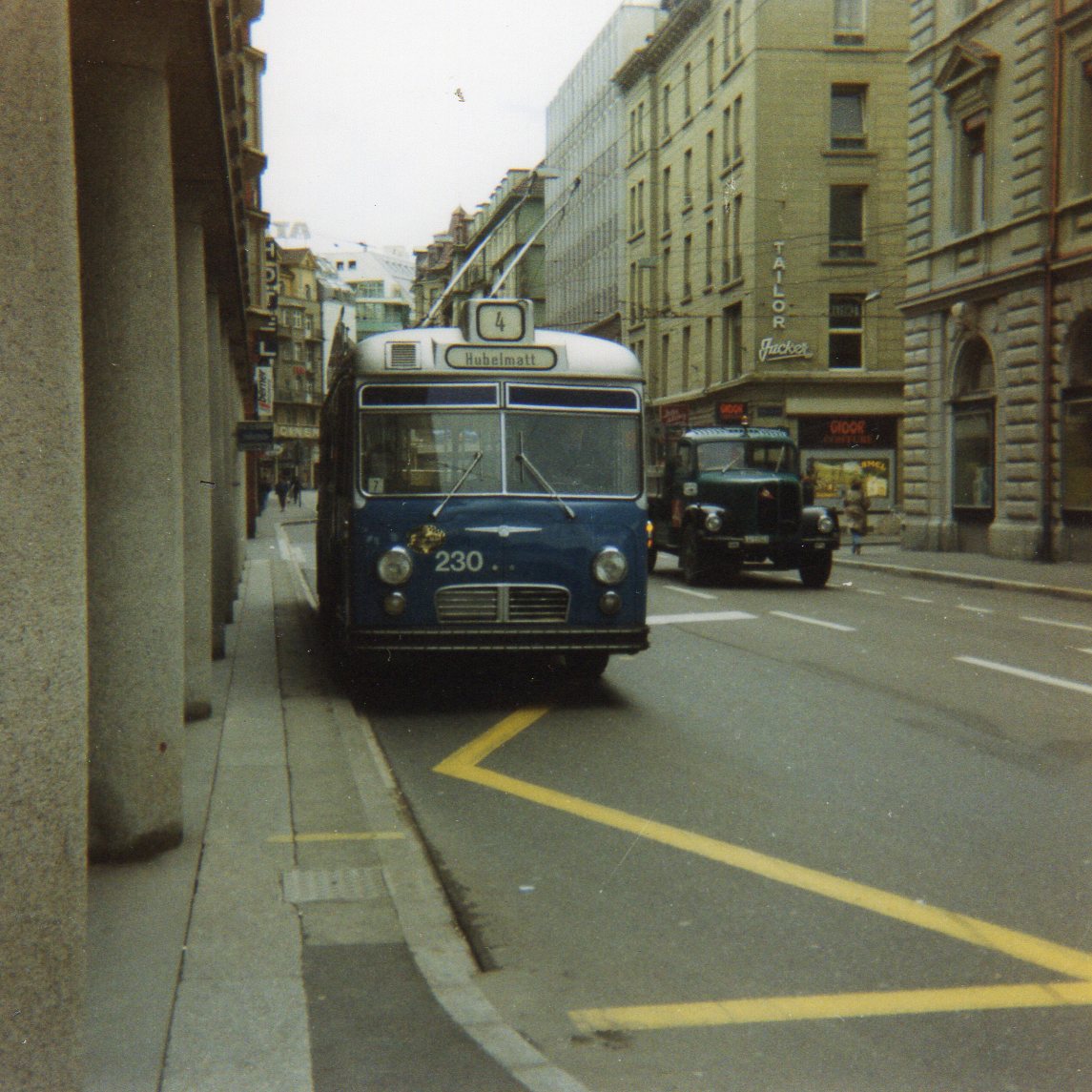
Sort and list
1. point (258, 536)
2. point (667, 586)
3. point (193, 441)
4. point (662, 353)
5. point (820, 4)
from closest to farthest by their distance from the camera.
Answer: point (193, 441) < point (667, 586) < point (258, 536) < point (820, 4) < point (662, 353)

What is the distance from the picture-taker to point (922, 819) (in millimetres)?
6602

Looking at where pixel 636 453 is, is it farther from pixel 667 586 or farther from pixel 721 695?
pixel 667 586

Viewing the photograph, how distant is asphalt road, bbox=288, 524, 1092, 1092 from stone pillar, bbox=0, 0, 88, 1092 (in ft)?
4.95

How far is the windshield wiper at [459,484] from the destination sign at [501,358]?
657 millimetres

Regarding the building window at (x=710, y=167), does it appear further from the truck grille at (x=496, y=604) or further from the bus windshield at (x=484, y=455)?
the truck grille at (x=496, y=604)

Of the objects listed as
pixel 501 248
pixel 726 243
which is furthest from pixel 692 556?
pixel 501 248

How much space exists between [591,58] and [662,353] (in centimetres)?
1529

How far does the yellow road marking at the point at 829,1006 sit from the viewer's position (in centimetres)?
415

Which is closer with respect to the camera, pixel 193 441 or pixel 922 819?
pixel 922 819

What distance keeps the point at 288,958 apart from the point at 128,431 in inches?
90.7

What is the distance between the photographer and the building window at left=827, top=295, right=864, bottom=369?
4419cm

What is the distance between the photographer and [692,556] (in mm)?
21703

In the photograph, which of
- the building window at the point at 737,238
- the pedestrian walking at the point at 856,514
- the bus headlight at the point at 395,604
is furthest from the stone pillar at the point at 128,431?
the building window at the point at 737,238

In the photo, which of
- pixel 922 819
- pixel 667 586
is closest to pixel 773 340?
pixel 667 586
